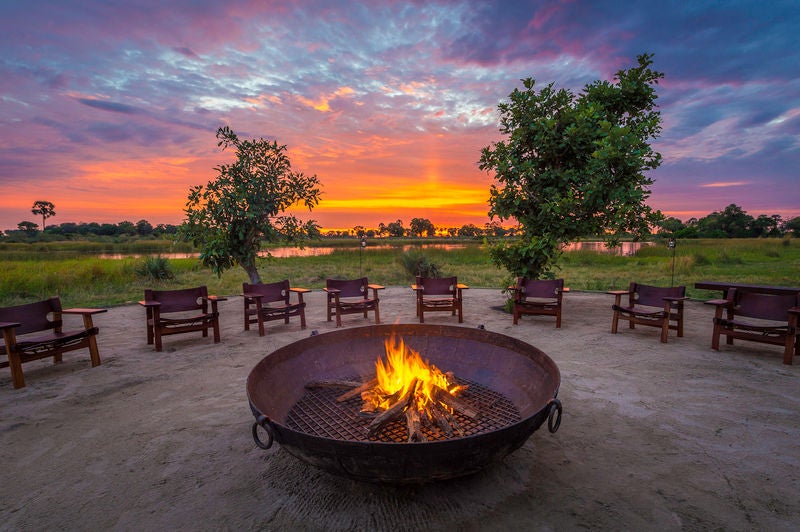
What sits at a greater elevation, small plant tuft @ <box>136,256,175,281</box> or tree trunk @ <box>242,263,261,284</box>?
tree trunk @ <box>242,263,261,284</box>

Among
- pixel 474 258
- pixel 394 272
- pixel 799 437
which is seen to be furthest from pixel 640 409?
pixel 474 258

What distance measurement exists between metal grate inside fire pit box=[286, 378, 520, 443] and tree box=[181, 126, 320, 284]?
515cm

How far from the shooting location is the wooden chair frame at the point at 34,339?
3.97 metres

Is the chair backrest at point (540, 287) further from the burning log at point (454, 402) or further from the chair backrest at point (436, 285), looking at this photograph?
the burning log at point (454, 402)

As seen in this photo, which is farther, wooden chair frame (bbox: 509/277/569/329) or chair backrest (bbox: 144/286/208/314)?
wooden chair frame (bbox: 509/277/569/329)

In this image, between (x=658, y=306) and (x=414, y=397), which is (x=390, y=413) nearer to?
(x=414, y=397)

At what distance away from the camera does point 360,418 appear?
9.57 ft

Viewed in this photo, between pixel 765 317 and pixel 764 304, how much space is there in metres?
0.17

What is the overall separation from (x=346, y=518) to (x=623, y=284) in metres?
12.7

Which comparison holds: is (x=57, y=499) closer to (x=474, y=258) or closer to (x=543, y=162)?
(x=543, y=162)

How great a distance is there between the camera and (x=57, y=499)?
2293 millimetres

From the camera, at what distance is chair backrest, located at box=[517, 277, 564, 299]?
6395 millimetres

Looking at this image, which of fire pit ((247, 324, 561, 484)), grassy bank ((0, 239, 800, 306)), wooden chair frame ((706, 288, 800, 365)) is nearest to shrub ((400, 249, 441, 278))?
grassy bank ((0, 239, 800, 306))

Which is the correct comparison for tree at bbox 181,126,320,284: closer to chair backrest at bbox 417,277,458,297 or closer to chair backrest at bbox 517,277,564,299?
chair backrest at bbox 417,277,458,297
